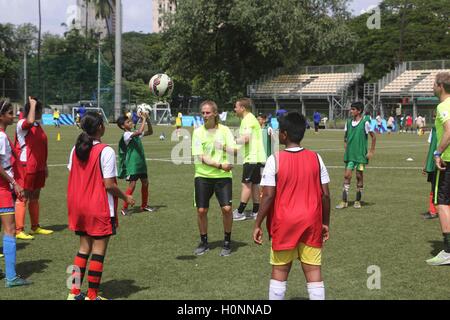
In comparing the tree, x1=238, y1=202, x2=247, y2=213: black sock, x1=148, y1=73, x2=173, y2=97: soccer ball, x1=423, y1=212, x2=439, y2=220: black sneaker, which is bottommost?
x1=423, y1=212, x2=439, y2=220: black sneaker

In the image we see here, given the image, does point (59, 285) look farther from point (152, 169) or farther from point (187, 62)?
point (187, 62)

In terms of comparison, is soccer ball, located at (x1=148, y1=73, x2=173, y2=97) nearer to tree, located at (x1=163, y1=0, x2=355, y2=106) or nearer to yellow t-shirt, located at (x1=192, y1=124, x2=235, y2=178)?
yellow t-shirt, located at (x1=192, y1=124, x2=235, y2=178)

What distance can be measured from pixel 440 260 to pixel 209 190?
10.0 ft

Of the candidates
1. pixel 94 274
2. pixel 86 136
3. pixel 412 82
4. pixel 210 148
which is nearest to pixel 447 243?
pixel 210 148

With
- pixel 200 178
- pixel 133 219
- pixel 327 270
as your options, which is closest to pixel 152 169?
pixel 133 219

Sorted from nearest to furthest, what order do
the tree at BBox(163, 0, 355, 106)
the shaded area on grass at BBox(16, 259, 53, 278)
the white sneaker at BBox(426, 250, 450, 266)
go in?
the shaded area on grass at BBox(16, 259, 53, 278)
the white sneaker at BBox(426, 250, 450, 266)
the tree at BBox(163, 0, 355, 106)

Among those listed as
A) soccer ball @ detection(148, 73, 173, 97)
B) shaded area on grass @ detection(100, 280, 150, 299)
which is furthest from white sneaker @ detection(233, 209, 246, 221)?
soccer ball @ detection(148, 73, 173, 97)

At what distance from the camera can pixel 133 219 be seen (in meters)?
10.4

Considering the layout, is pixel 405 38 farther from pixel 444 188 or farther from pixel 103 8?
pixel 444 188

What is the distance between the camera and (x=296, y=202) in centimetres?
475

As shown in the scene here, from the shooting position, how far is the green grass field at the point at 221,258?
6098 mm

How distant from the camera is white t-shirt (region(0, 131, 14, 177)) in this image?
649cm

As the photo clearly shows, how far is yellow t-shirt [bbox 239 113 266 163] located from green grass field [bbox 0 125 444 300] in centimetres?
116

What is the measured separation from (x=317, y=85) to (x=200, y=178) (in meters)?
55.6
